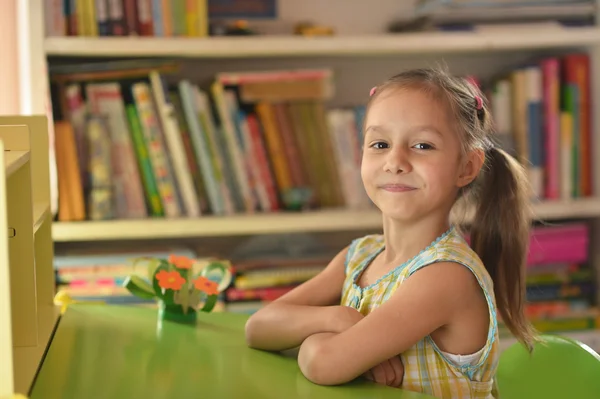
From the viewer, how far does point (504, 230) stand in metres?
1.30

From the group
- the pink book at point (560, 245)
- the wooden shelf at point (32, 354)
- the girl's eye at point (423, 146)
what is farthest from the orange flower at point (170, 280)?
the pink book at point (560, 245)

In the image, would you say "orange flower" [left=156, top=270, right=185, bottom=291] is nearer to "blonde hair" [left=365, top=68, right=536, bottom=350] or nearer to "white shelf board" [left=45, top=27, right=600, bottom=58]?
"blonde hair" [left=365, top=68, right=536, bottom=350]

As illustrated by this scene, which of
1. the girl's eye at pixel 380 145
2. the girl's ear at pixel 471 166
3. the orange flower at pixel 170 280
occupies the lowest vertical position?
the orange flower at pixel 170 280

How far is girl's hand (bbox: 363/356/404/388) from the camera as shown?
108cm

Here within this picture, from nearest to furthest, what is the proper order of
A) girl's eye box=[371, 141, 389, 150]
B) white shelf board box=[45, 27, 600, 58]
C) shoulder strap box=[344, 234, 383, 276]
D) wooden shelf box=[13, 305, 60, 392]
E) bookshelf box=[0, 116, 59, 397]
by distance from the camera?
bookshelf box=[0, 116, 59, 397] → wooden shelf box=[13, 305, 60, 392] → girl's eye box=[371, 141, 389, 150] → shoulder strap box=[344, 234, 383, 276] → white shelf board box=[45, 27, 600, 58]

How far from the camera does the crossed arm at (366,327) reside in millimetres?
1038

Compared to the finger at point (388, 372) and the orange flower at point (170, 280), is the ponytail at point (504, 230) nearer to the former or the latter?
the finger at point (388, 372)

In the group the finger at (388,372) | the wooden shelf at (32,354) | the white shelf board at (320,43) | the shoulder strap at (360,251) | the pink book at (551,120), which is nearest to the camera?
the wooden shelf at (32,354)

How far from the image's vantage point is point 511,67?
8.34 ft

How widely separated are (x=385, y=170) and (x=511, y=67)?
1489 mm

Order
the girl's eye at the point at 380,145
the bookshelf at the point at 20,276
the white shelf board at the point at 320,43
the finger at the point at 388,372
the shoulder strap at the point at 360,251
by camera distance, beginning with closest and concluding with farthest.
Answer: the bookshelf at the point at 20,276 → the finger at the point at 388,372 → the girl's eye at the point at 380,145 → the shoulder strap at the point at 360,251 → the white shelf board at the point at 320,43

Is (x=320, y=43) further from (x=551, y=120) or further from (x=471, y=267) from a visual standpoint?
(x=471, y=267)

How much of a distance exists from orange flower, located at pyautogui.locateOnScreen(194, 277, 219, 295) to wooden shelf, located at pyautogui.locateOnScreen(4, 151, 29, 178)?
1.30 ft

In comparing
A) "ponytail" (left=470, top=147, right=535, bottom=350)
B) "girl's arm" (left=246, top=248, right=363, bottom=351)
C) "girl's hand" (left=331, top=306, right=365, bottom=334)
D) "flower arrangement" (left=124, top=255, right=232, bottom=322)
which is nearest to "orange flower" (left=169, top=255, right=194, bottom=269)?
"flower arrangement" (left=124, top=255, right=232, bottom=322)
